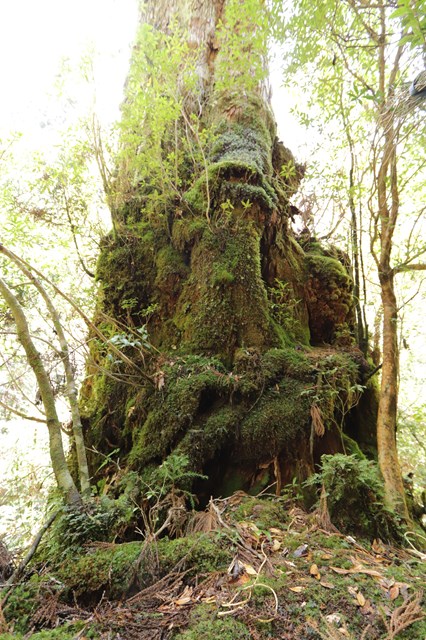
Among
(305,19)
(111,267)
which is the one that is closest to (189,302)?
(111,267)

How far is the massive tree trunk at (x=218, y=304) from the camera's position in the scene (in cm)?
338

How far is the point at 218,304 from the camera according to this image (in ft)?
13.7

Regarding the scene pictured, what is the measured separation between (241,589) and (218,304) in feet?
9.47

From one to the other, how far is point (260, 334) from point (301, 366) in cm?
65

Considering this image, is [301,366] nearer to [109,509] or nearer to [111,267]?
[109,509]

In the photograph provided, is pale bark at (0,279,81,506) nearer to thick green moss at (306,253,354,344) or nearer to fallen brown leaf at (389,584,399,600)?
fallen brown leaf at (389,584,399,600)

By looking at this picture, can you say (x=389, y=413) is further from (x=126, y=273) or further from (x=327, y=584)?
(x=126, y=273)

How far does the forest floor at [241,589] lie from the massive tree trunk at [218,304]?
0.85m

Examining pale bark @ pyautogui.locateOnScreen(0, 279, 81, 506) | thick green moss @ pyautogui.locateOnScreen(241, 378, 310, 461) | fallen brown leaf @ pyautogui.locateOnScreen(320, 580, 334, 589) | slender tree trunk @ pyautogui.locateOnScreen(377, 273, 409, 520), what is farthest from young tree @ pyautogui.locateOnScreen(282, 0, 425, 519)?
pale bark @ pyautogui.locateOnScreen(0, 279, 81, 506)

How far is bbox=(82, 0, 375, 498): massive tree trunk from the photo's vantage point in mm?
3381

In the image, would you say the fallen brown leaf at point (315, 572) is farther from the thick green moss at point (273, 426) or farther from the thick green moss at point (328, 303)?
the thick green moss at point (328, 303)

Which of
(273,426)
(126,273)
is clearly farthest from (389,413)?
(126,273)

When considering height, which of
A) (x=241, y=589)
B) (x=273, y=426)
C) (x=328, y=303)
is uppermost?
(x=328, y=303)

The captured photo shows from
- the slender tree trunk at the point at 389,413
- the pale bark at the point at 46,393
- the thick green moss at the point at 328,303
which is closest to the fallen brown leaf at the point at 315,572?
the slender tree trunk at the point at 389,413
